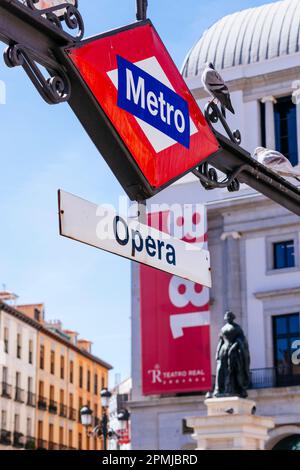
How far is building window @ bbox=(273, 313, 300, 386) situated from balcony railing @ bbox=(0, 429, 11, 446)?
25807mm

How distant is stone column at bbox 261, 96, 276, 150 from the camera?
33625mm

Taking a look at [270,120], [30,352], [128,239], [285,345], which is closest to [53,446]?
[30,352]

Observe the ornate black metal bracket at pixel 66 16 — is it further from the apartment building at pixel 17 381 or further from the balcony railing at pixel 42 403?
the balcony railing at pixel 42 403

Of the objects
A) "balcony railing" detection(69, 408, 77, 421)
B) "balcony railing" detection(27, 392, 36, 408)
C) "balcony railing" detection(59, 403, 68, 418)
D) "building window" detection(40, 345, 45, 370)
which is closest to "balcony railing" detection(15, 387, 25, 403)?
"balcony railing" detection(27, 392, 36, 408)

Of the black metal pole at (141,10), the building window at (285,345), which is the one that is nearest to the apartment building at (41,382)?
the building window at (285,345)

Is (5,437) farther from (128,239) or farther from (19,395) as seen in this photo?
(128,239)

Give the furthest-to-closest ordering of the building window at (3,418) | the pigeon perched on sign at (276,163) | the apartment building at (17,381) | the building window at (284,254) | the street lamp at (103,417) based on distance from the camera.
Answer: the apartment building at (17,381) → the building window at (3,418) → the building window at (284,254) → the street lamp at (103,417) → the pigeon perched on sign at (276,163)

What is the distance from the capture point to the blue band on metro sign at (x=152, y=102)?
411cm

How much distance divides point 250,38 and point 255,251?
7.77m

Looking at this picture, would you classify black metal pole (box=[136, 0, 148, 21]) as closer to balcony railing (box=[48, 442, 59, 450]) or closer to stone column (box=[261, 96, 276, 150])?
stone column (box=[261, 96, 276, 150])

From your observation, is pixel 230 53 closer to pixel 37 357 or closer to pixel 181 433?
pixel 181 433

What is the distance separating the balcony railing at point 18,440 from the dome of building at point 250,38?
27050 millimetres

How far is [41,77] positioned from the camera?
3.76 m

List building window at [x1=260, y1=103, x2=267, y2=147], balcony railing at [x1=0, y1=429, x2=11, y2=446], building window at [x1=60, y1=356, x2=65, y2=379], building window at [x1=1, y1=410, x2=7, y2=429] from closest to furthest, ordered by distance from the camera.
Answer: building window at [x1=260, y1=103, x2=267, y2=147], balcony railing at [x1=0, y1=429, x2=11, y2=446], building window at [x1=1, y1=410, x2=7, y2=429], building window at [x1=60, y1=356, x2=65, y2=379]
